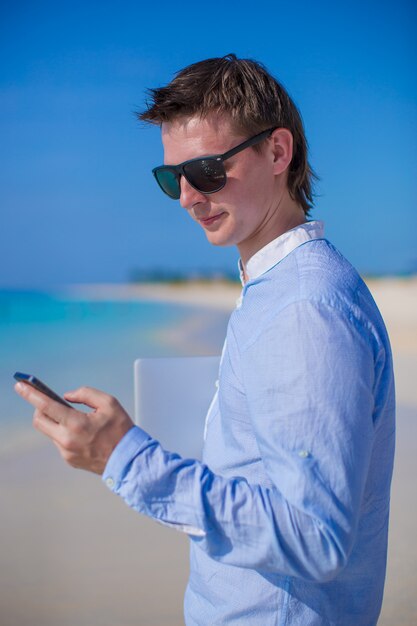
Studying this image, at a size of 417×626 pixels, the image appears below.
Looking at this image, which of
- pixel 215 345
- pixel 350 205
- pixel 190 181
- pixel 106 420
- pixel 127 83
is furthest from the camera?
pixel 215 345

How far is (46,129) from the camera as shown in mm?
3012

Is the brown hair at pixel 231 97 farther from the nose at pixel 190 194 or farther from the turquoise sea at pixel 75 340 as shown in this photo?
the turquoise sea at pixel 75 340

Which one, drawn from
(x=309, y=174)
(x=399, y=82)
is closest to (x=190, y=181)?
(x=309, y=174)

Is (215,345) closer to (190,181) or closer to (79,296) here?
(79,296)

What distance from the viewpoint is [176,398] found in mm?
1637

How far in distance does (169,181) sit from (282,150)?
0.64 feet

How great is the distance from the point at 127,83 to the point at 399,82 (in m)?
1.27

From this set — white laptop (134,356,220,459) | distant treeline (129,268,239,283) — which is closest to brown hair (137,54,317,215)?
white laptop (134,356,220,459)

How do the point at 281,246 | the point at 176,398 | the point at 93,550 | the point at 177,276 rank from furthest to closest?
the point at 177,276, the point at 93,550, the point at 176,398, the point at 281,246

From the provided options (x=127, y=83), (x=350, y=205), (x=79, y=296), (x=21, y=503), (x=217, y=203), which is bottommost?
(x=21, y=503)

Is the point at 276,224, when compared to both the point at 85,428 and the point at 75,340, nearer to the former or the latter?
the point at 85,428

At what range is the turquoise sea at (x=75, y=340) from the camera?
332 cm

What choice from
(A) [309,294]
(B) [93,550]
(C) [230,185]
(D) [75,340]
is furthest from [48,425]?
(D) [75,340]

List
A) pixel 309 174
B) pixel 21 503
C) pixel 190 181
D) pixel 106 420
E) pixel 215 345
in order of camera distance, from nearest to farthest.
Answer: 1. pixel 106 420
2. pixel 190 181
3. pixel 309 174
4. pixel 21 503
5. pixel 215 345
